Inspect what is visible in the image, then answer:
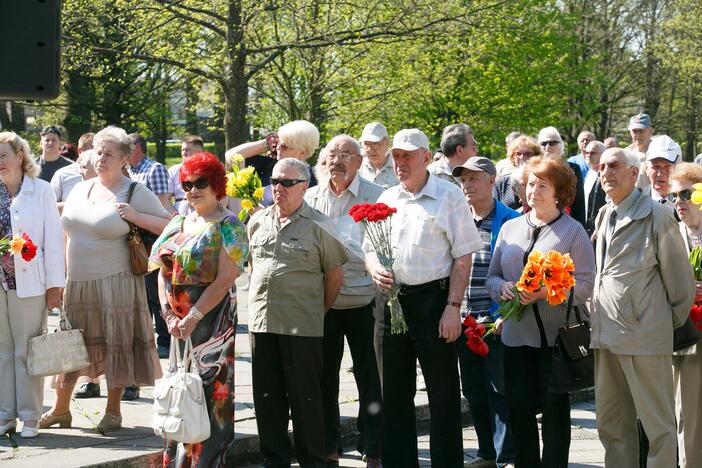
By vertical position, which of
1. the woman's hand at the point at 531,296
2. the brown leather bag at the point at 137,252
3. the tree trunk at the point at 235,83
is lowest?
the woman's hand at the point at 531,296

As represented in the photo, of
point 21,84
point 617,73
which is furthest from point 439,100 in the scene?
point 21,84

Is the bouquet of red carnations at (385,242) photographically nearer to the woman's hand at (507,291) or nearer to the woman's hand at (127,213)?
the woman's hand at (507,291)

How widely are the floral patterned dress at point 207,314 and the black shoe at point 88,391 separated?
2.35 m

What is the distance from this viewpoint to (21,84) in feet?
10.9

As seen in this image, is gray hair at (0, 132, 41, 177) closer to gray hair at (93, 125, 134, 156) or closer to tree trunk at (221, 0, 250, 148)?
gray hair at (93, 125, 134, 156)

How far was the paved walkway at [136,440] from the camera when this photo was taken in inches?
273

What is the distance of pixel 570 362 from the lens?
21.2ft

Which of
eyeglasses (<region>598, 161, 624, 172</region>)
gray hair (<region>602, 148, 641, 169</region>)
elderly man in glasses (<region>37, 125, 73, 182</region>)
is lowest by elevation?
eyeglasses (<region>598, 161, 624, 172</region>)

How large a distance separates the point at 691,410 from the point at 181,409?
3.12m

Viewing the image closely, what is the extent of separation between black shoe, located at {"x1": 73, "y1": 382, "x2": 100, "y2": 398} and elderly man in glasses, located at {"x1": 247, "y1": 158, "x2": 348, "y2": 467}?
238 centimetres

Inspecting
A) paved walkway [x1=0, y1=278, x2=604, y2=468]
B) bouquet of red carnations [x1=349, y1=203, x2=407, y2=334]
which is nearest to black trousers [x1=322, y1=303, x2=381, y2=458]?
paved walkway [x1=0, y1=278, x2=604, y2=468]

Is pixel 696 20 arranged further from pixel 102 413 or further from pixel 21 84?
pixel 21 84

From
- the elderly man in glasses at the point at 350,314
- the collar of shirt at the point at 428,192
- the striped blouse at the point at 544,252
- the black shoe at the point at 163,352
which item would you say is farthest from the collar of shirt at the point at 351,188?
the black shoe at the point at 163,352

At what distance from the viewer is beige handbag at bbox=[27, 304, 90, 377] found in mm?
7480
